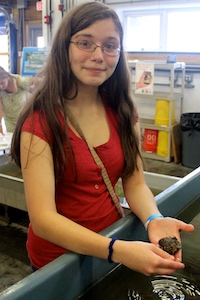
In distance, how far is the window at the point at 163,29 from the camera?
195 inches

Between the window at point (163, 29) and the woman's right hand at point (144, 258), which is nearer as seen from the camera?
the woman's right hand at point (144, 258)

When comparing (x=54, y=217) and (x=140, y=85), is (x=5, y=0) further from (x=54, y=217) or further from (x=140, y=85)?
(x=54, y=217)

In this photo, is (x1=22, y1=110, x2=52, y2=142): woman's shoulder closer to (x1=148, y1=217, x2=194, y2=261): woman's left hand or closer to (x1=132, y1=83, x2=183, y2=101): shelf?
(x1=148, y1=217, x2=194, y2=261): woman's left hand

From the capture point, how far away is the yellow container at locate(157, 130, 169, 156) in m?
4.98

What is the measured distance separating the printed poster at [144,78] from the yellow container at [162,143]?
0.59 metres

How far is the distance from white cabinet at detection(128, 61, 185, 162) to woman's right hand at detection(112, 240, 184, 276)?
4050 mm

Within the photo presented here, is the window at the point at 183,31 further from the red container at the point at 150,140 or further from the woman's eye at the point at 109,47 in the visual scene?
the woman's eye at the point at 109,47

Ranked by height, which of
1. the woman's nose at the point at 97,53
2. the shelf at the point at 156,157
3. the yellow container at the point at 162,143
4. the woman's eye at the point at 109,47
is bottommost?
the shelf at the point at 156,157

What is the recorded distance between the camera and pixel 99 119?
1.17 metres

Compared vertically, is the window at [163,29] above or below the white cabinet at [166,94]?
above

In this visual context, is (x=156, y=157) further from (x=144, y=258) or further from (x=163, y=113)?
(x=144, y=258)

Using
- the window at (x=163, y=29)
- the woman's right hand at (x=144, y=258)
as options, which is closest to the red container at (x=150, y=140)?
the window at (x=163, y=29)

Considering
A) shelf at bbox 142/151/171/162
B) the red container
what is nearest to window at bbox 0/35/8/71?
the red container

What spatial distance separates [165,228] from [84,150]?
345 millimetres
